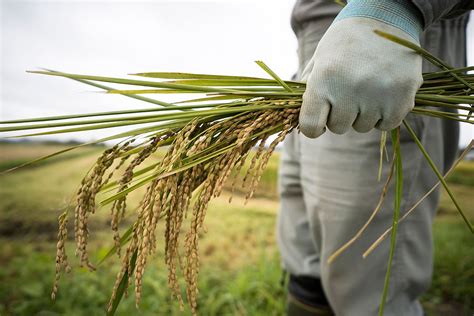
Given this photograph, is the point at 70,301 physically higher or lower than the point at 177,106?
lower

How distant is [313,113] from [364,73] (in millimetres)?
163

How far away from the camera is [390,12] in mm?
975

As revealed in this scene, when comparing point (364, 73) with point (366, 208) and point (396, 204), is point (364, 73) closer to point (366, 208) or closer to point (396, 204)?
point (396, 204)

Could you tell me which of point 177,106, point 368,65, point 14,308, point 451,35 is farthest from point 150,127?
point 14,308

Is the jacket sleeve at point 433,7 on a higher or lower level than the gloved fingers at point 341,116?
higher

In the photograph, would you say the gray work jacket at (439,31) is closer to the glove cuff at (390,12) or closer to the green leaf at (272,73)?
the glove cuff at (390,12)

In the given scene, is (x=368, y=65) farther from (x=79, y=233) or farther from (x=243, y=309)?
(x=243, y=309)

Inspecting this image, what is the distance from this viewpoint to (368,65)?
3.01ft

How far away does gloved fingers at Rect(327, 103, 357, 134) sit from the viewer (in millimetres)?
956

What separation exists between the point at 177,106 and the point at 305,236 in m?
1.30

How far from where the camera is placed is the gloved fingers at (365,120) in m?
0.97

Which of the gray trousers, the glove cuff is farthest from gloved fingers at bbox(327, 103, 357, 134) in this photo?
the gray trousers

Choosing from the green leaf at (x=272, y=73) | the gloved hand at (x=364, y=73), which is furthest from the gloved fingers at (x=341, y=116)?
the green leaf at (x=272, y=73)

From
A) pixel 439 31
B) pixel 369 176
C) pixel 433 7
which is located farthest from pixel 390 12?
pixel 369 176
